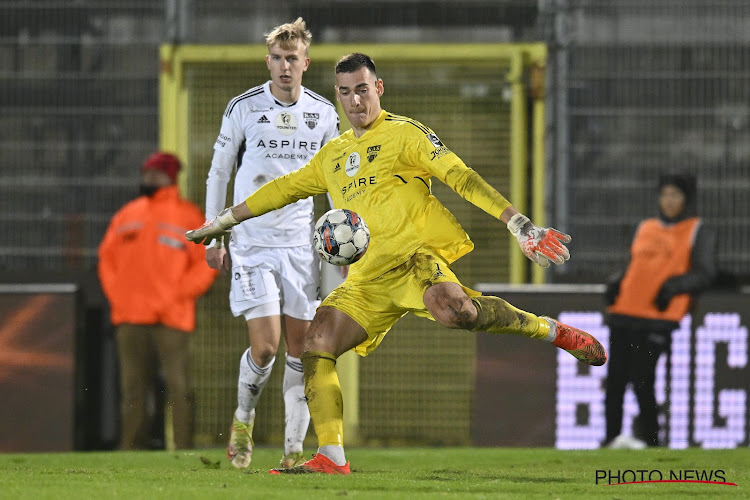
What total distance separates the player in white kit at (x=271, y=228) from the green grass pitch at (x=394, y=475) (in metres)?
0.48

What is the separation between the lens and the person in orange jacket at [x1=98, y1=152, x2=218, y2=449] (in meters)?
11.3

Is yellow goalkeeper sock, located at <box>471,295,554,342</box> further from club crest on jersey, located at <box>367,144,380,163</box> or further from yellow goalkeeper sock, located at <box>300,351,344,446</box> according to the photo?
club crest on jersey, located at <box>367,144,380,163</box>

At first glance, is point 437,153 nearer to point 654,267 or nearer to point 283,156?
point 283,156

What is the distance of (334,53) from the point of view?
39.4ft

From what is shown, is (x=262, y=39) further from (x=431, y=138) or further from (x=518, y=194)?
(x=431, y=138)

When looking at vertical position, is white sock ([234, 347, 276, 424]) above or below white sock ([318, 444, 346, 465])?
above

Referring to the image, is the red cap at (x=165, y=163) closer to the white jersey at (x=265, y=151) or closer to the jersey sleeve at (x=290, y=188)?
the white jersey at (x=265, y=151)

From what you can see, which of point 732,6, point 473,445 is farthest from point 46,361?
point 732,6

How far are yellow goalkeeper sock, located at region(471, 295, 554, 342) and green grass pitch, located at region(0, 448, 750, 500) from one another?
80 cm

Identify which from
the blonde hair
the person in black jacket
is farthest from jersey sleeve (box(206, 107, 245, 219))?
the person in black jacket

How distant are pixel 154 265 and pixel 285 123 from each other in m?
3.30

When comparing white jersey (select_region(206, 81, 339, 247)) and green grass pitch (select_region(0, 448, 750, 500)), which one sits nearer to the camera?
green grass pitch (select_region(0, 448, 750, 500))

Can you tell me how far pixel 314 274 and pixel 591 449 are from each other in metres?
3.00

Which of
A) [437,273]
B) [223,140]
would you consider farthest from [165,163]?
[437,273]
